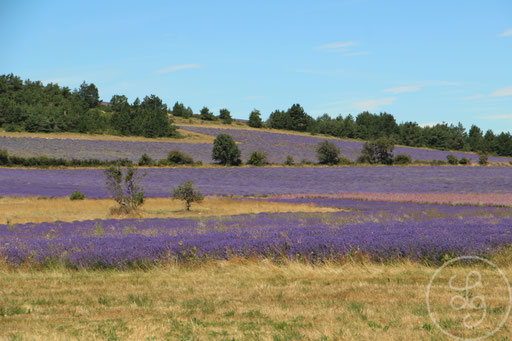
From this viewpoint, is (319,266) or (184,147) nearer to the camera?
(319,266)

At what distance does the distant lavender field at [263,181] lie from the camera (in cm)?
4588

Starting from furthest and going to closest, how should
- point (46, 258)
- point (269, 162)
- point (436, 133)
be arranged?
point (436, 133) < point (269, 162) < point (46, 258)

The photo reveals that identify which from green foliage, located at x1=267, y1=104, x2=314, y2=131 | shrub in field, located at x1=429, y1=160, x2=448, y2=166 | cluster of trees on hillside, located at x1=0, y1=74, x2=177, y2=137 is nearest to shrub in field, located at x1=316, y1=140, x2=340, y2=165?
shrub in field, located at x1=429, y1=160, x2=448, y2=166

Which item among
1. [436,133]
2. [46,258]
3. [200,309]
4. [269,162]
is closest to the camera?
[200,309]

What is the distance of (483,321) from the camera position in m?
6.57

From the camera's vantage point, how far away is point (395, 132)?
161125 millimetres

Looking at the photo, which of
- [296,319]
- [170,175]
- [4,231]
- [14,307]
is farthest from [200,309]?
[170,175]

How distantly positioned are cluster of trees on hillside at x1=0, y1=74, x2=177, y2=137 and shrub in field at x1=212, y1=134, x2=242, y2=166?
36.6 m

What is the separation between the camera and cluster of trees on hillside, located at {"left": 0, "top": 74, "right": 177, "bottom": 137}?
108 meters

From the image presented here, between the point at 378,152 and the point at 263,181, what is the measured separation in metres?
35.4

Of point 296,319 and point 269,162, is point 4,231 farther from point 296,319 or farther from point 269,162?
point 269,162

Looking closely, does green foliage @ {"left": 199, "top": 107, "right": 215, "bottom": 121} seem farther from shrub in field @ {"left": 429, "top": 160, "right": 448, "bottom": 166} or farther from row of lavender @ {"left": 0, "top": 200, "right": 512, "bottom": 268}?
row of lavender @ {"left": 0, "top": 200, "right": 512, "bottom": 268}

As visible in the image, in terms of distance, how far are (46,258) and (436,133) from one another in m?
144

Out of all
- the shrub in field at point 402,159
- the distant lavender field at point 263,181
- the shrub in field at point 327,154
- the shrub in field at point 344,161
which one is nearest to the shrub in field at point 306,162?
the shrub in field at point 327,154
